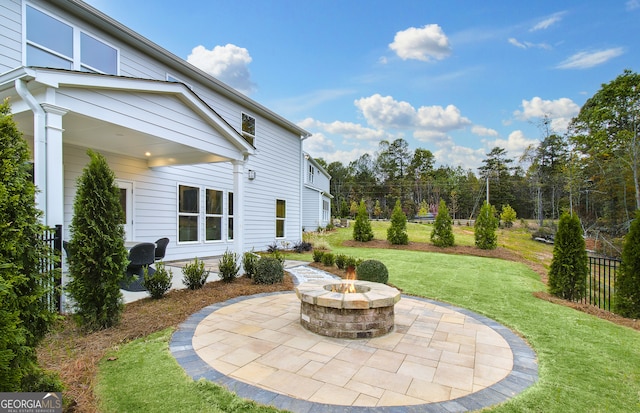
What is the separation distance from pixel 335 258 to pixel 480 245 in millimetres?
8596

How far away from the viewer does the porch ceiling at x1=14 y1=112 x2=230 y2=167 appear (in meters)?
4.93

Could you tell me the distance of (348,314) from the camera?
372 cm

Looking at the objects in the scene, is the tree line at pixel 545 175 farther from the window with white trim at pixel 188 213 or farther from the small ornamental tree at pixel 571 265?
the window with white trim at pixel 188 213

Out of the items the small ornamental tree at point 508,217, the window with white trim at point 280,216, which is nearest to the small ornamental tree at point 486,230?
the window with white trim at point 280,216

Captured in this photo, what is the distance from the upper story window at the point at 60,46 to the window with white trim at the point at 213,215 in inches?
169

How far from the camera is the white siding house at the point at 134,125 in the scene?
13.0 ft

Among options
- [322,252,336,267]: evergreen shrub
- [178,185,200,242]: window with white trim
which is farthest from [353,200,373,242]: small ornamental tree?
[178,185,200,242]: window with white trim

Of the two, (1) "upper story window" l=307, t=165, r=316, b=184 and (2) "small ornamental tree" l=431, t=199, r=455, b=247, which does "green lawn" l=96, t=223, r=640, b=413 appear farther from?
(1) "upper story window" l=307, t=165, r=316, b=184

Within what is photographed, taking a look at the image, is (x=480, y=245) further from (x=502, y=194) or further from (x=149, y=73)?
(x=502, y=194)

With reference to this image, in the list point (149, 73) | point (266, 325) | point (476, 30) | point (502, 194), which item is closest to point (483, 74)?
point (476, 30)

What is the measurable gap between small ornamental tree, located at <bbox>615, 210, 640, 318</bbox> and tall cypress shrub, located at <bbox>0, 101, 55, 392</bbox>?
8186 millimetres

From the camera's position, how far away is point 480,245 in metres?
14.0

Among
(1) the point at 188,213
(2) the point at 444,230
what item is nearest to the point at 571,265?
(2) the point at 444,230

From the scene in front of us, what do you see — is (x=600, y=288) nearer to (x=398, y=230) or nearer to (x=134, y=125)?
(x=398, y=230)
